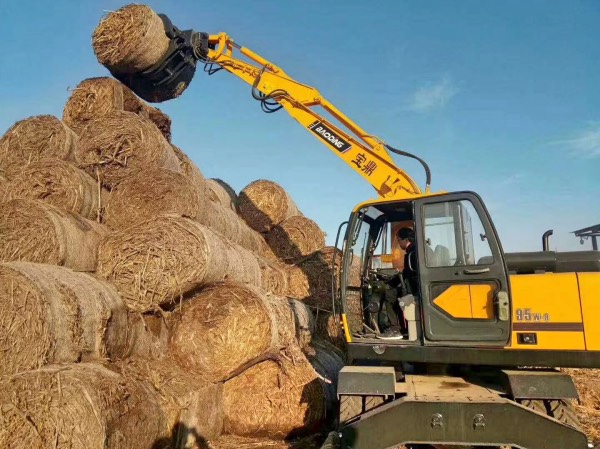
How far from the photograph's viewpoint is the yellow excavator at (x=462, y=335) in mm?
4480

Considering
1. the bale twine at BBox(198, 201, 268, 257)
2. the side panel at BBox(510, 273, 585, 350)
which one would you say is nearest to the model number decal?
the side panel at BBox(510, 273, 585, 350)

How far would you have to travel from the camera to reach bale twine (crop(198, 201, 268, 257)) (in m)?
8.09

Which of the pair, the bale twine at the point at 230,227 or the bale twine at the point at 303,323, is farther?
the bale twine at the point at 230,227

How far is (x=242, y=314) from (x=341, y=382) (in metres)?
1.63

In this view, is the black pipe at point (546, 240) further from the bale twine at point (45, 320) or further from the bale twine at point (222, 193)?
the bale twine at point (222, 193)

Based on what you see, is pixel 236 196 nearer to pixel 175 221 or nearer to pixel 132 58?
pixel 132 58

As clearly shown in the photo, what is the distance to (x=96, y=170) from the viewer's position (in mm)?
7363

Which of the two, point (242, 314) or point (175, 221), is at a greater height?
point (175, 221)

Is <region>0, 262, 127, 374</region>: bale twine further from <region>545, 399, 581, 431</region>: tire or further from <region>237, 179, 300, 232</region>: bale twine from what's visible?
<region>237, 179, 300, 232</region>: bale twine

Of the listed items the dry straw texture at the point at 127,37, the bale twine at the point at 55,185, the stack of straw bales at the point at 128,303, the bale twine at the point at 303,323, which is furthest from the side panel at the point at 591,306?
the dry straw texture at the point at 127,37

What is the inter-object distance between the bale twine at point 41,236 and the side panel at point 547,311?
4.65m

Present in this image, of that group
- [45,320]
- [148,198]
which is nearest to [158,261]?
[148,198]

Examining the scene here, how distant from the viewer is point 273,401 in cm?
631

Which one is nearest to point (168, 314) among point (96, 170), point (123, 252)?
point (123, 252)
